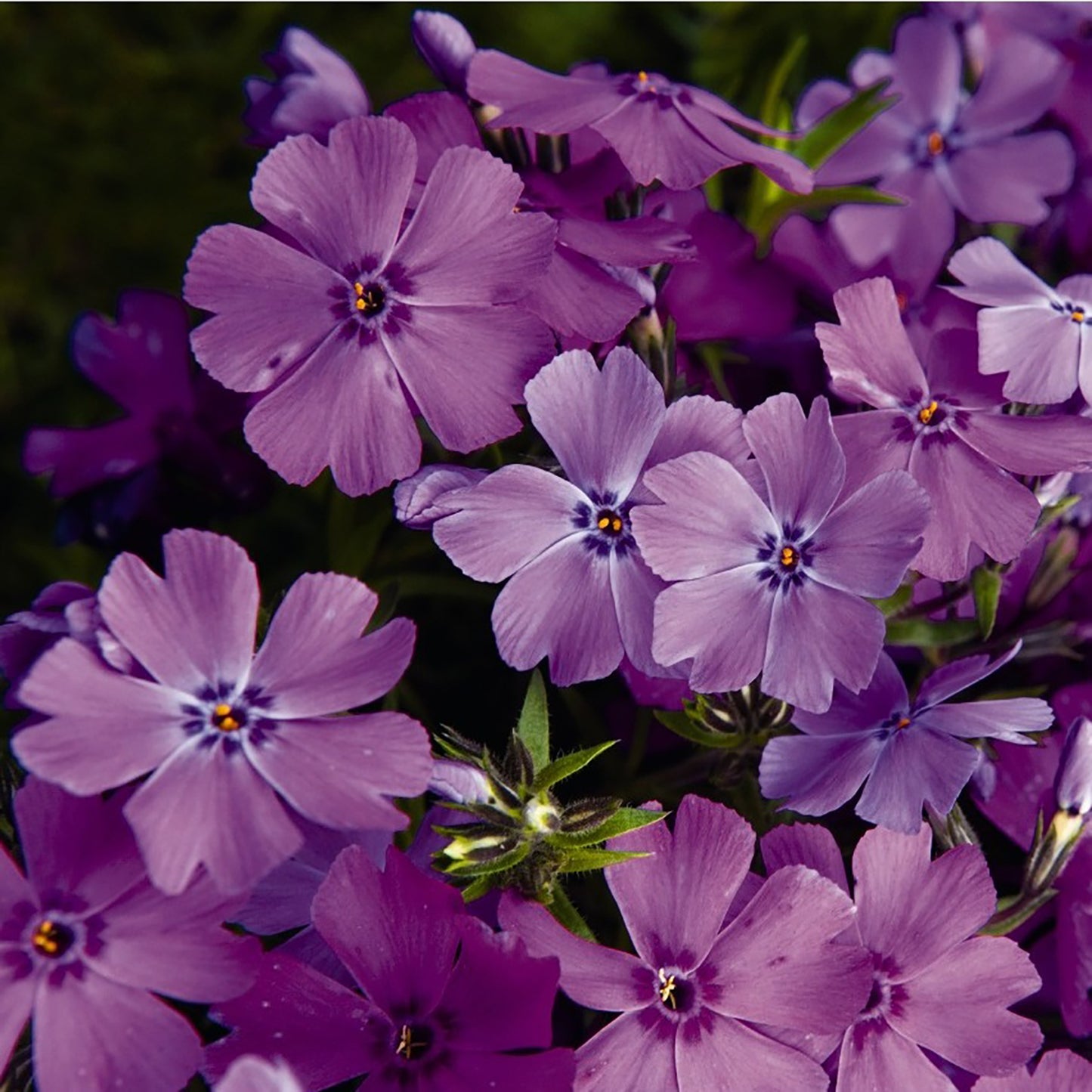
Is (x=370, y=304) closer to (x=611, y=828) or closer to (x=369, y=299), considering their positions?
(x=369, y=299)

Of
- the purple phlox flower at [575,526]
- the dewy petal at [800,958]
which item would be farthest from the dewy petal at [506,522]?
the dewy petal at [800,958]

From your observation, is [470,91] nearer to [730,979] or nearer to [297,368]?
[297,368]

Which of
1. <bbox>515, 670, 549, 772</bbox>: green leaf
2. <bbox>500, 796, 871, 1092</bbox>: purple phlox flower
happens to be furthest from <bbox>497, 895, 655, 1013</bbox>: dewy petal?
<bbox>515, 670, 549, 772</bbox>: green leaf

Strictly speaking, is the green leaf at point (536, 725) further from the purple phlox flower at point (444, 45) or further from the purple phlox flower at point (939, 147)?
the purple phlox flower at point (939, 147)

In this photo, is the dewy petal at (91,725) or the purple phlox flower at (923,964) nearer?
the dewy petal at (91,725)

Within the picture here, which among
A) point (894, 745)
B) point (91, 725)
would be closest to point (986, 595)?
point (894, 745)
